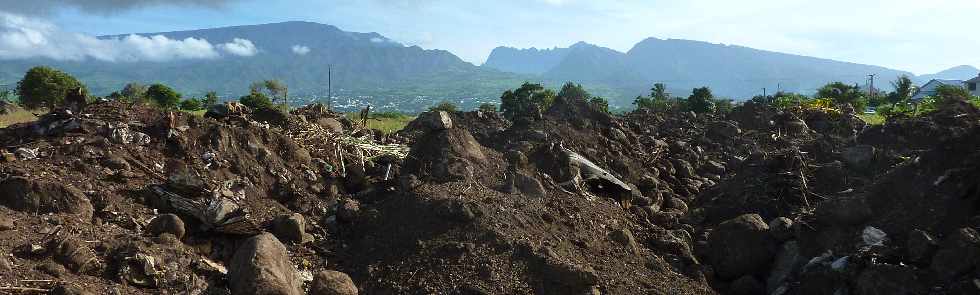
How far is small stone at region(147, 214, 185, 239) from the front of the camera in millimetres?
5410

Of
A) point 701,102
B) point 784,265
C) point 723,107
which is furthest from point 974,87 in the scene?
point 784,265

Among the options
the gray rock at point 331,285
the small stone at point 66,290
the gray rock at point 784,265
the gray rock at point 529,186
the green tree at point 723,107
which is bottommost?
the gray rock at point 784,265

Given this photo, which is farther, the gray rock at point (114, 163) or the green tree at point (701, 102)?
the green tree at point (701, 102)

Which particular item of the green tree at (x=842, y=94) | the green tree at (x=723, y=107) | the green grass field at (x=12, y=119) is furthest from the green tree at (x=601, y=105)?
the green grass field at (x=12, y=119)

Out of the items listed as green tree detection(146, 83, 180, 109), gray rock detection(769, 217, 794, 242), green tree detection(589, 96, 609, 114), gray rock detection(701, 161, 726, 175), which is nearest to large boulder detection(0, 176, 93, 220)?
gray rock detection(769, 217, 794, 242)

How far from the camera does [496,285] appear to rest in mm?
5324

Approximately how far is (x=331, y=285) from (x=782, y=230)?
4.94 metres

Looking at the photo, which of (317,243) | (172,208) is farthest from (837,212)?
(172,208)

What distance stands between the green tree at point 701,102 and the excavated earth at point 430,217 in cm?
2332

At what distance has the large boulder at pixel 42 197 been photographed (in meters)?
5.05

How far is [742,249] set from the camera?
680 cm

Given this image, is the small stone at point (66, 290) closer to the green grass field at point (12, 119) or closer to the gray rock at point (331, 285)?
the gray rock at point (331, 285)

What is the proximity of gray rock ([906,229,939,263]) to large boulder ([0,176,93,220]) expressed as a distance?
707 centimetres

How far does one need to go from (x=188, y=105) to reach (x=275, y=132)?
47294 mm
